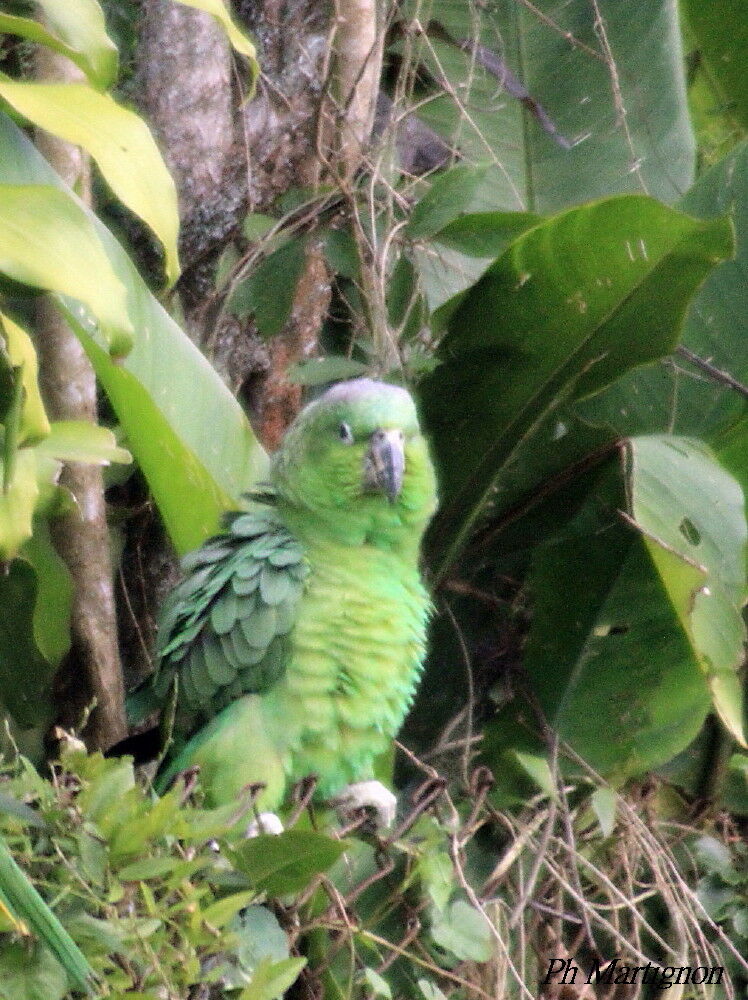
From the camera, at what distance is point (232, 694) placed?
5.98 ft

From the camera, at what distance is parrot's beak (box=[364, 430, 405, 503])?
1865 mm

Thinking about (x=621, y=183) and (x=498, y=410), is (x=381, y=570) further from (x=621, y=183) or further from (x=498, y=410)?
(x=621, y=183)

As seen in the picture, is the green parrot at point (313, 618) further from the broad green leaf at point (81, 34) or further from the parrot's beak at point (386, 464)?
the broad green leaf at point (81, 34)

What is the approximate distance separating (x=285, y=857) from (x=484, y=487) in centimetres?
95

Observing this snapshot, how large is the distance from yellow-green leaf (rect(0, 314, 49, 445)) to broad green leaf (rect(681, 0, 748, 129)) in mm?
2120

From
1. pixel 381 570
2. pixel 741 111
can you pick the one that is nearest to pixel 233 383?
pixel 381 570

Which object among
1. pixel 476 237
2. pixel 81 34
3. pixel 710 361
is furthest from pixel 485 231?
pixel 81 34

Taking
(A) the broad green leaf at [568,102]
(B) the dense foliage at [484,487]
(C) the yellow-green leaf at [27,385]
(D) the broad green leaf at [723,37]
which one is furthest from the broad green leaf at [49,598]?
(D) the broad green leaf at [723,37]

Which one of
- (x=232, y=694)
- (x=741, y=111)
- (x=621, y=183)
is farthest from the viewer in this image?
(x=741, y=111)

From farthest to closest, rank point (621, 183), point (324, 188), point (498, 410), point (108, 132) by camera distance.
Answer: point (621, 183) < point (324, 188) < point (498, 410) < point (108, 132)

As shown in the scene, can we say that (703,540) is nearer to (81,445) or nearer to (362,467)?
(362,467)

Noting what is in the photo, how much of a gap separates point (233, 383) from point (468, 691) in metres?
0.77

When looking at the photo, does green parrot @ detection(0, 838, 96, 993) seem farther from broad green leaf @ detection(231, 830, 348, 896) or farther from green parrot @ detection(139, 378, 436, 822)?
green parrot @ detection(139, 378, 436, 822)

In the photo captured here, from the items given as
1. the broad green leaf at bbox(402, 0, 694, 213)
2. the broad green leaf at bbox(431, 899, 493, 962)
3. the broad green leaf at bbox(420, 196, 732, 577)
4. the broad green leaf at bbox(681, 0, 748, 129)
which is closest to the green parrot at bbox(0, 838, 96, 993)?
the broad green leaf at bbox(431, 899, 493, 962)
